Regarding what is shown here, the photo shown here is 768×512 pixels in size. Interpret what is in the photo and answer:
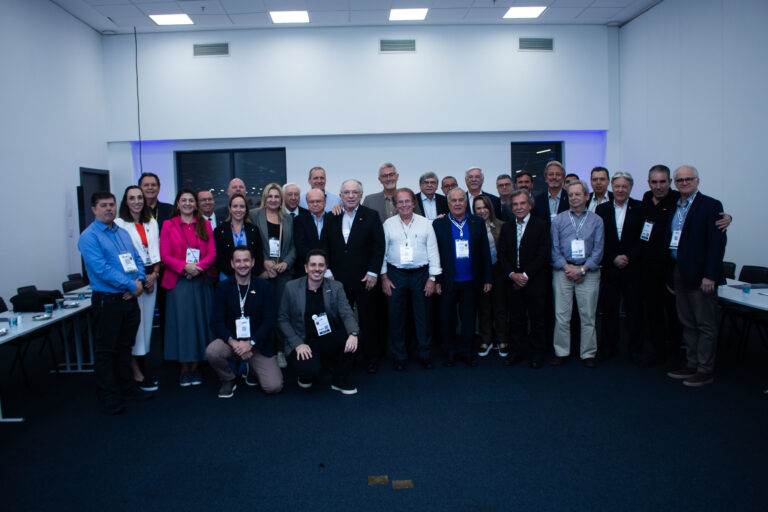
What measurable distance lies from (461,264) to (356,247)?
2.96ft

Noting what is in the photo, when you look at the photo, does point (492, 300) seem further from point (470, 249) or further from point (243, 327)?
point (243, 327)

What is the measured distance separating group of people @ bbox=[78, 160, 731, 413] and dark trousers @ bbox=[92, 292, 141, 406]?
0.02 m

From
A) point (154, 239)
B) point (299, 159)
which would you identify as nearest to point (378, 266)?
point (154, 239)

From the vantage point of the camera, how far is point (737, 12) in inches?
204

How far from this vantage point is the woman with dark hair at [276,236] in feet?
13.1

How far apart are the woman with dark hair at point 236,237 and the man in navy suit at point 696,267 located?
130 inches

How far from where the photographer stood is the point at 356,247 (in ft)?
12.7

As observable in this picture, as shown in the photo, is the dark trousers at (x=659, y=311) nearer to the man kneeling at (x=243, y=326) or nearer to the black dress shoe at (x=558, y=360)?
the black dress shoe at (x=558, y=360)

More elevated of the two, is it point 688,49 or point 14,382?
point 688,49

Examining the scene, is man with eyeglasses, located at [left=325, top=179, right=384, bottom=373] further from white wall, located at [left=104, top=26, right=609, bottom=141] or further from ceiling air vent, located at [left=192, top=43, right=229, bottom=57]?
ceiling air vent, located at [left=192, top=43, right=229, bottom=57]

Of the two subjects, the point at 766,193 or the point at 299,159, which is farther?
the point at 299,159

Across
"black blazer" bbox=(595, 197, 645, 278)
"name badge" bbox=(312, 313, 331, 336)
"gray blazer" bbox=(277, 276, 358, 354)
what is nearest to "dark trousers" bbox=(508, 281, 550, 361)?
"black blazer" bbox=(595, 197, 645, 278)

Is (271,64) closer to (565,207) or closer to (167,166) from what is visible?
(167,166)

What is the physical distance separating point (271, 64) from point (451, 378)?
17.9 feet
